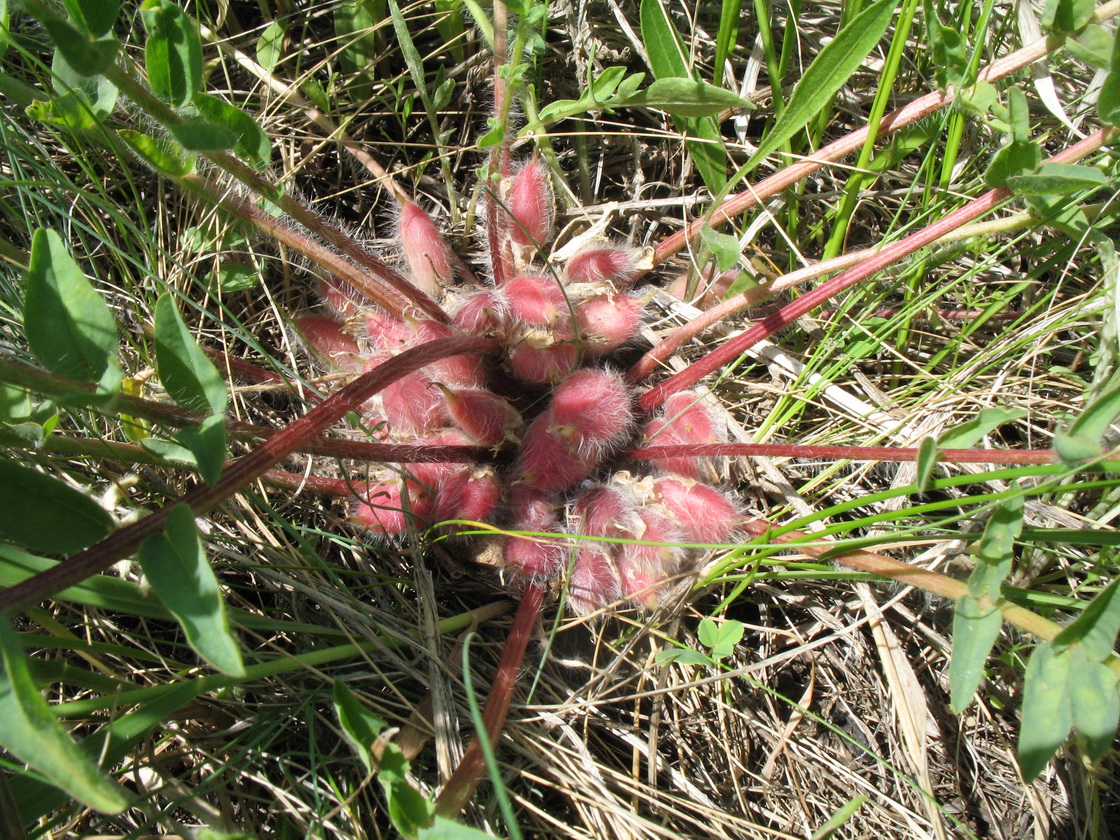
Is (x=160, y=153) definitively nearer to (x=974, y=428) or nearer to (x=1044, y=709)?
(x=974, y=428)

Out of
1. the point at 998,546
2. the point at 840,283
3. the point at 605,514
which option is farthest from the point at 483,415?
the point at 998,546

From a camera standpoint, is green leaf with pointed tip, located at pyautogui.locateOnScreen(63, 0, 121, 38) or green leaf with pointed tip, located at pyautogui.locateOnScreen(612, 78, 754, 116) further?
green leaf with pointed tip, located at pyautogui.locateOnScreen(612, 78, 754, 116)

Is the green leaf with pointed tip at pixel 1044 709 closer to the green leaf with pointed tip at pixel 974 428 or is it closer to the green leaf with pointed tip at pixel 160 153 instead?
the green leaf with pointed tip at pixel 974 428

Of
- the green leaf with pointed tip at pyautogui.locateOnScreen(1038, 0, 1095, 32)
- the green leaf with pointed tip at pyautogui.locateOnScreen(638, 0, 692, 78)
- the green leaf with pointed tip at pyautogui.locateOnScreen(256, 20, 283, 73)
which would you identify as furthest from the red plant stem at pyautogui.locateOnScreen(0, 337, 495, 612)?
the green leaf with pointed tip at pyautogui.locateOnScreen(1038, 0, 1095, 32)

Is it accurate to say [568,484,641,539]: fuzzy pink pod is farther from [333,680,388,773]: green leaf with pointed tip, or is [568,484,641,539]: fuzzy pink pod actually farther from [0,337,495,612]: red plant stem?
[333,680,388,773]: green leaf with pointed tip

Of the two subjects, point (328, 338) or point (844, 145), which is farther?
point (328, 338)

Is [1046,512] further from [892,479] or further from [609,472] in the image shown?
[609,472]
